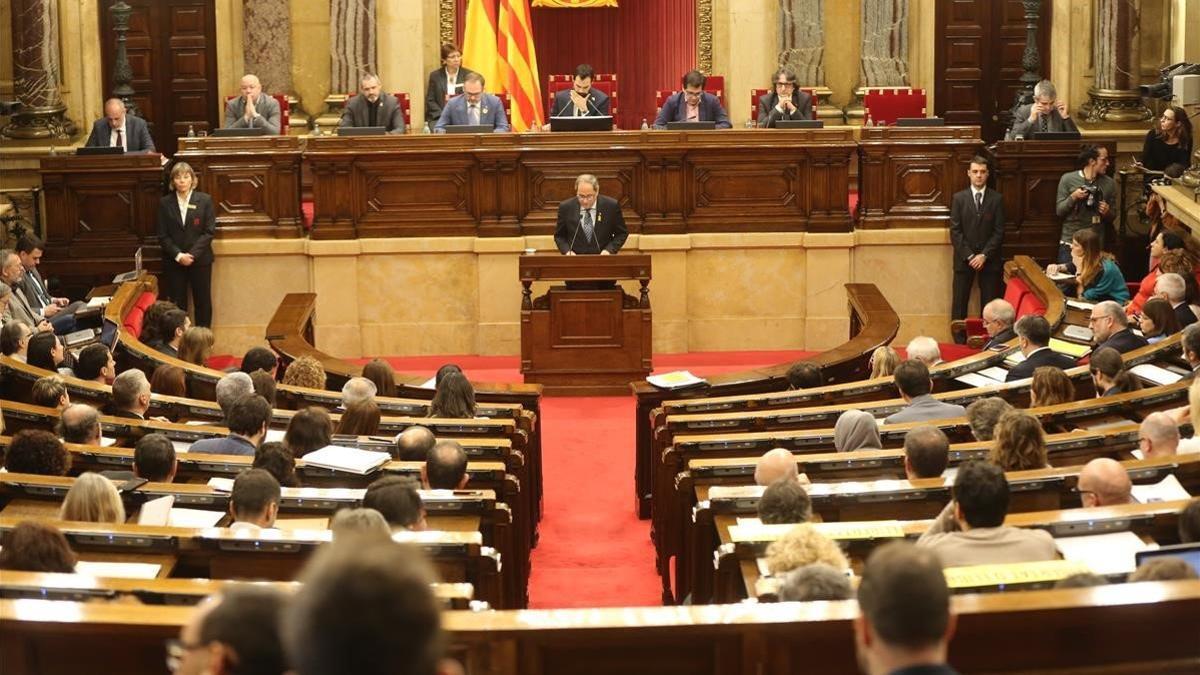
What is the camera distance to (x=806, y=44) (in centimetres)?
1628

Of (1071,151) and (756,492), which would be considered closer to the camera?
(756,492)

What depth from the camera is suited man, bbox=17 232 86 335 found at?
449 inches

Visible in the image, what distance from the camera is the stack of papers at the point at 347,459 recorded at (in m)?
6.77

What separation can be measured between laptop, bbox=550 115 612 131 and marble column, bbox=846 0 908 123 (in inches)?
154

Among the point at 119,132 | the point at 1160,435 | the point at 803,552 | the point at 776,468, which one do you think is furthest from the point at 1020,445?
the point at 119,132

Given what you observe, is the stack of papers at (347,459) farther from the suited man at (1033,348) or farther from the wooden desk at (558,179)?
the wooden desk at (558,179)

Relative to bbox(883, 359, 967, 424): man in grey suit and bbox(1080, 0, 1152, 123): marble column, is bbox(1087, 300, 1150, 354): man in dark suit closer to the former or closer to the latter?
bbox(883, 359, 967, 424): man in grey suit

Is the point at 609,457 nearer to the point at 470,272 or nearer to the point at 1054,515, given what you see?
the point at 470,272

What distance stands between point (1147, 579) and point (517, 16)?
A: 38.4 ft

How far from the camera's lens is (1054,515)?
5328 millimetres

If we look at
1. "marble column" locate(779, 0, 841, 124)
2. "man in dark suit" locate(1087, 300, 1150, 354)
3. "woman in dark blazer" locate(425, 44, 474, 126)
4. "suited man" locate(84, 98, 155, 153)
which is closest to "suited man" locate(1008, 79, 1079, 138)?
"marble column" locate(779, 0, 841, 124)

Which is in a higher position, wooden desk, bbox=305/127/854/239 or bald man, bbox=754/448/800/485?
wooden desk, bbox=305/127/854/239

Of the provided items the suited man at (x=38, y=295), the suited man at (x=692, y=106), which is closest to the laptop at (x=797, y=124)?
the suited man at (x=692, y=106)

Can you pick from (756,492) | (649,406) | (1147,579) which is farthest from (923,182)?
(1147,579)
